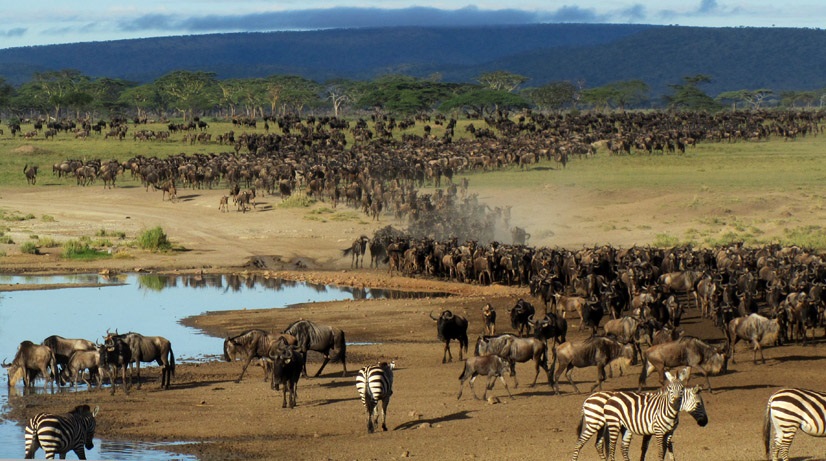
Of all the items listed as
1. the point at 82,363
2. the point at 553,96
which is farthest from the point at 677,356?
the point at 553,96

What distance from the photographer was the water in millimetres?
25938

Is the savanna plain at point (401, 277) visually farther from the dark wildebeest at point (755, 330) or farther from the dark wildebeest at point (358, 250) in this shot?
the dark wildebeest at point (358, 250)

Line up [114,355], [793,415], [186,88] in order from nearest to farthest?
[793,415] → [114,355] → [186,88]

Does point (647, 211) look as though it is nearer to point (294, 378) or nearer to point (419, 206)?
point (419, 206)

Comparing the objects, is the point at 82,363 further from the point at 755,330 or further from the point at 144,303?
the point at 755,330

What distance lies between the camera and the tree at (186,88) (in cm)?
11669

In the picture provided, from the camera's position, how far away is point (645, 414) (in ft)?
42.3

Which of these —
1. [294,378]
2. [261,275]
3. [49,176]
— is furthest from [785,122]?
[294,378]

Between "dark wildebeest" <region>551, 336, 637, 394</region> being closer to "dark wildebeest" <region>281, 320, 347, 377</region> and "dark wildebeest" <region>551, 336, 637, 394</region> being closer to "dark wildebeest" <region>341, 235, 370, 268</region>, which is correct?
"dark wildebeest" <region>281, 320, 347, 377</region>

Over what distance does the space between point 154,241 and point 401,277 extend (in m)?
9.69

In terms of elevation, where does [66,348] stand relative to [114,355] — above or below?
below

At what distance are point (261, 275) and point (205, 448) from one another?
20.4 meters

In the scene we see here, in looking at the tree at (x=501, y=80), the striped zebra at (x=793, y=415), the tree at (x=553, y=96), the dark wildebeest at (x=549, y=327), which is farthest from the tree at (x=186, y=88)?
the striped zebra at (x=793, y=415)

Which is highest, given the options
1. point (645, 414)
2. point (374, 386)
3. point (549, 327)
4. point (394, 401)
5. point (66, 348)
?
point (645, 414)
